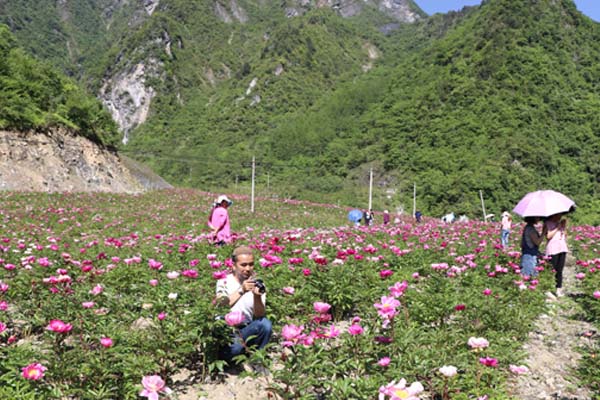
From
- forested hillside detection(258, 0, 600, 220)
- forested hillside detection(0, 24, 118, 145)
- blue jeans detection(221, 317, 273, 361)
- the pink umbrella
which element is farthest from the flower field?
forested hillside detection(258, 0, 600, 220)

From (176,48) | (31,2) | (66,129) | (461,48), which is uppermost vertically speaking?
(31,2)

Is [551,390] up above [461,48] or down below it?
below

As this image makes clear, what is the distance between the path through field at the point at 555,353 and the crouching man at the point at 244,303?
2.00 m

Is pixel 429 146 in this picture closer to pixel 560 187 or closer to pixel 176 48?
pixel 560 187

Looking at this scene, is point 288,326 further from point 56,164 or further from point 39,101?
A: point 39,101

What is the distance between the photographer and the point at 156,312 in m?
3.16

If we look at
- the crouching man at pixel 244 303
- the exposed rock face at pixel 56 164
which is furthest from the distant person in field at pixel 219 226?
the exposed rock face at pixel 56 164

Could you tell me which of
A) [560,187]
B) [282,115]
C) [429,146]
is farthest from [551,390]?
[282,115]

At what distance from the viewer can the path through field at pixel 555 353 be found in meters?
3.17

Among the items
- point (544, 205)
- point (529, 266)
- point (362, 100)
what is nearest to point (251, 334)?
point (529, 266)

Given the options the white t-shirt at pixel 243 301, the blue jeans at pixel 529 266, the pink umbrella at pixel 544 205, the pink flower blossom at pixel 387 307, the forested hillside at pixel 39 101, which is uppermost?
the forested hillside at pixel 39 101

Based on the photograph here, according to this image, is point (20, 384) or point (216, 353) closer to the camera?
point (20, 384)

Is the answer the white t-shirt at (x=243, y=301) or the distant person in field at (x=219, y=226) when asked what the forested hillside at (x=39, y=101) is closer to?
the distant person in field at (x=219, y=226)

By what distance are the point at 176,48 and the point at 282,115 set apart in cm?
5799
